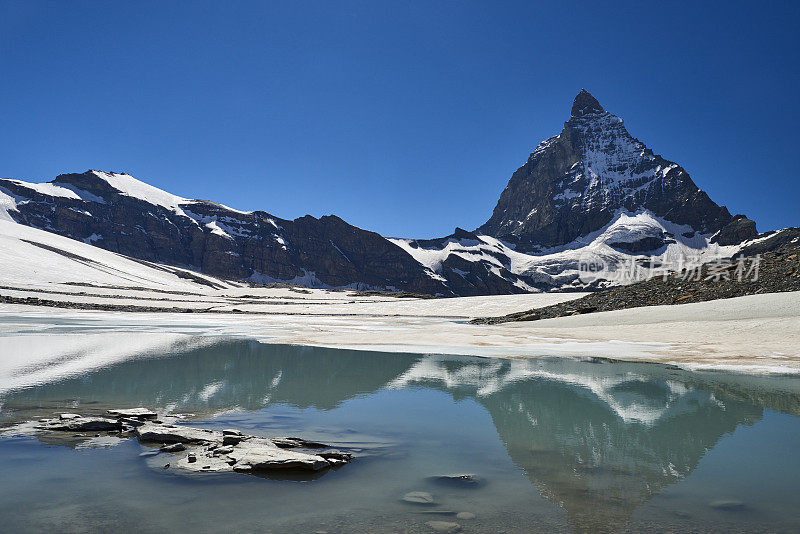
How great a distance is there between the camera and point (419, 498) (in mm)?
5652

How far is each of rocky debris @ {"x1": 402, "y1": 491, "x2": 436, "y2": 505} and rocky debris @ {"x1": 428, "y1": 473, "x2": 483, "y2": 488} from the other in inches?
18.3

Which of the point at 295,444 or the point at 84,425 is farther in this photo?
the point at 84,425

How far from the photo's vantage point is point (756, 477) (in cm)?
642

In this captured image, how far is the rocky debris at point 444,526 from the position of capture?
4723 millimetres

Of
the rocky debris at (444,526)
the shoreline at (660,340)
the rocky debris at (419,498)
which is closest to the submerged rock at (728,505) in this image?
the rocky debris at (444,526)

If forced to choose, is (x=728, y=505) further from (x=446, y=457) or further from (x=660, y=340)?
(x=660, y=340)

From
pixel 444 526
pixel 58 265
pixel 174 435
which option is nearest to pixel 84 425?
pixel 174 435

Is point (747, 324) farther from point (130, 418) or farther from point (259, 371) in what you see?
point (130, 418)

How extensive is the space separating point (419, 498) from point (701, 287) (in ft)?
132

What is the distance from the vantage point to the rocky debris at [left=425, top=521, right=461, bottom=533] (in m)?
4.72

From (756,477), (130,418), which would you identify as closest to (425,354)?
(130,418)

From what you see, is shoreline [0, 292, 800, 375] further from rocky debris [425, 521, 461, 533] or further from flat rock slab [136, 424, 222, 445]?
rocky debris [425, 521, 461, 533]

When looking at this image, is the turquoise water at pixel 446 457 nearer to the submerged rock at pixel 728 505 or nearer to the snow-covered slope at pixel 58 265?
the submerged rock at pixel 728 505

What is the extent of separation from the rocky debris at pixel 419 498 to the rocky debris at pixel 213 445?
150 centimetres
